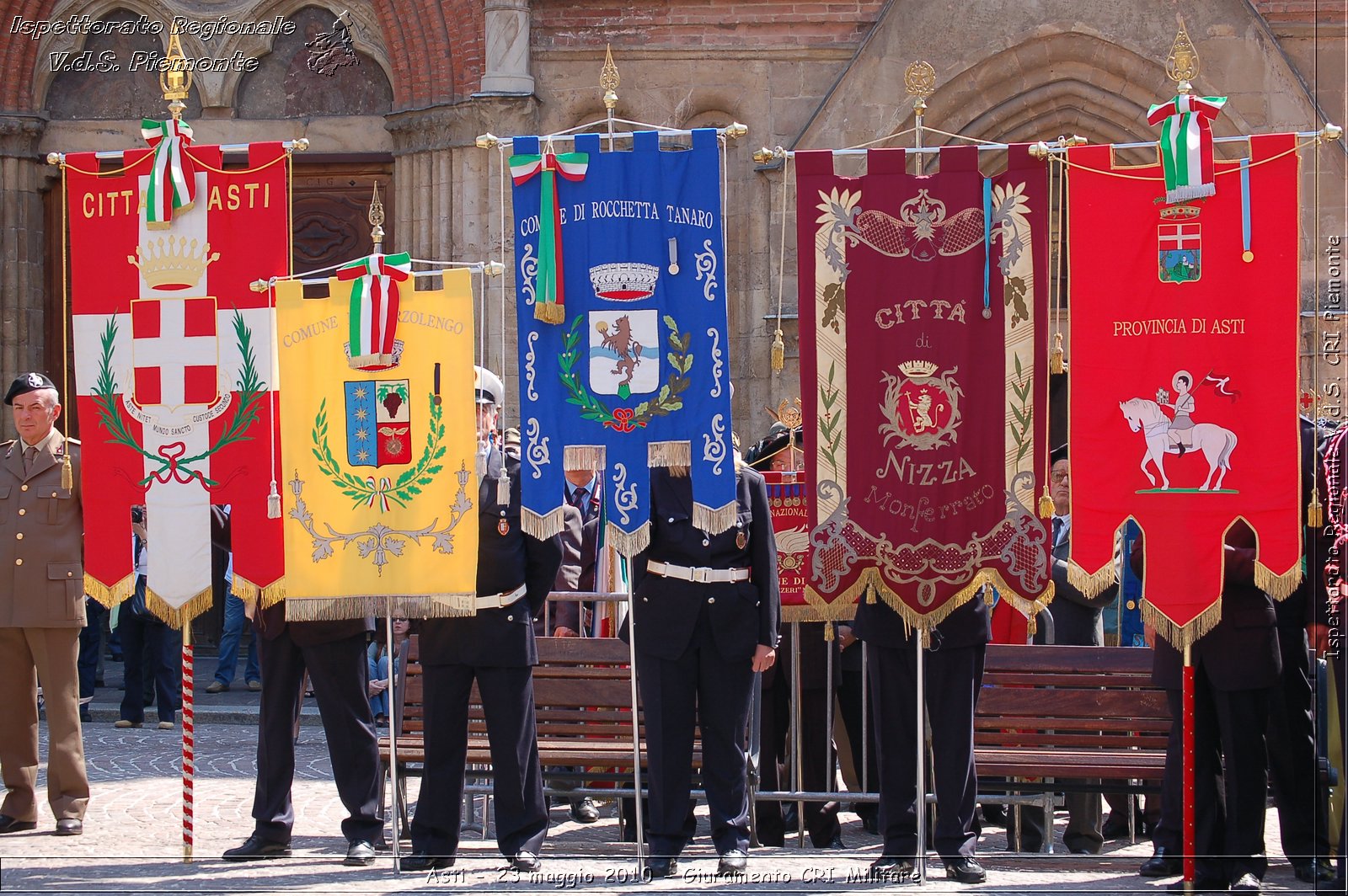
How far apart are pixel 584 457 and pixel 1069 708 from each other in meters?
2.73

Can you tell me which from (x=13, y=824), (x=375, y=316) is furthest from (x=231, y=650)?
(x=375, y=316)

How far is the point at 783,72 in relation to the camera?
14102 mm

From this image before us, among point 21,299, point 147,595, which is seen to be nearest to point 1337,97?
point 147,595

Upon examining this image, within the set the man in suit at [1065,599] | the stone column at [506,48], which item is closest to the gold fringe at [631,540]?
the man in suit at [1065,599]

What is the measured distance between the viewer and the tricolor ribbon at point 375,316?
292 inches

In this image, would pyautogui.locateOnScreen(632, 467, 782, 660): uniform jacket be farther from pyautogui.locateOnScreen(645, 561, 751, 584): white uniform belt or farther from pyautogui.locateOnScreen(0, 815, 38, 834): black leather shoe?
pyautogui.locateOnScreen(0, 815, 38, 834): black leather shoe

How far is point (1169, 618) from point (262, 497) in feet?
13.3

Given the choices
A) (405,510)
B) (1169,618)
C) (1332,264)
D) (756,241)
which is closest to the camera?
(1169,618)

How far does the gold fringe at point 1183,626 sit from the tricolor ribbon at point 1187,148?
5.50ft

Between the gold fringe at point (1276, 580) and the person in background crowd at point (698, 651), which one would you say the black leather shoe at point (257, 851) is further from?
the gold fringe at point (1276, 580)

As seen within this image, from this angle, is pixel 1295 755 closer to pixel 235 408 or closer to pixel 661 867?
pixel 661 867

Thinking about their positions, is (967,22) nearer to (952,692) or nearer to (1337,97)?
(1337,97)

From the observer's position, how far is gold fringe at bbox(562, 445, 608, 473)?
7.24 m

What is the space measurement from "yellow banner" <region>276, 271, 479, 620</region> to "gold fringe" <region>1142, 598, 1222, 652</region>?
2.92 meters
